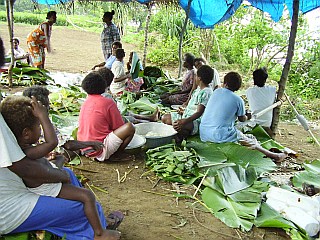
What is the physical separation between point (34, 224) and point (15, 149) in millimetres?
494

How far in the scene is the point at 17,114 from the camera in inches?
75.2

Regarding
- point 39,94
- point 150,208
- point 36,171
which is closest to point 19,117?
point 36,171

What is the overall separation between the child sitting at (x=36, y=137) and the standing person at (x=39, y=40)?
649 centimetres

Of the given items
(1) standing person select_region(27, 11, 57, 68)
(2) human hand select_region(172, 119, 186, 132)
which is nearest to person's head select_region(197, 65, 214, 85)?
(2) human hand select_region(172, 119, 186, 132)

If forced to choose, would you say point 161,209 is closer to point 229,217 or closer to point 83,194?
point 229,217

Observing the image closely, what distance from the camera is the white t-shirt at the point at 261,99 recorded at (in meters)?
4.82

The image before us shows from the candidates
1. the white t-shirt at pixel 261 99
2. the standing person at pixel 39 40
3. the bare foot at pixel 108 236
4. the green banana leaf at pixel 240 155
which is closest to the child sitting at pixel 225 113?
the green banana leaf at pixel 240 155

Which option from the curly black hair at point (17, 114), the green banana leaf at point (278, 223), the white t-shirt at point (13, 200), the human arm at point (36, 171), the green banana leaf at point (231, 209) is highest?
the curly black hair at point (17, 114)

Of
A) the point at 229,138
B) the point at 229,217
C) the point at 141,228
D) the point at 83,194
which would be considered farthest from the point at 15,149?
the point at 229,138

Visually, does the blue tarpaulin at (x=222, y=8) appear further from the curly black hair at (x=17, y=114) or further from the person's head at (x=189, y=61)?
the curly black hair at (x=17, y=114)

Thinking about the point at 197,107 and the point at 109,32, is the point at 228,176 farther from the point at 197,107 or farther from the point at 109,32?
the point at 109,32

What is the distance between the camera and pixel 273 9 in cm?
774

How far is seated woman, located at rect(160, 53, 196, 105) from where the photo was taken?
6.24 metres

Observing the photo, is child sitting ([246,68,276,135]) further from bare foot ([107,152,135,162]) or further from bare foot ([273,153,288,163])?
bare foot ([107,152,135,162])
